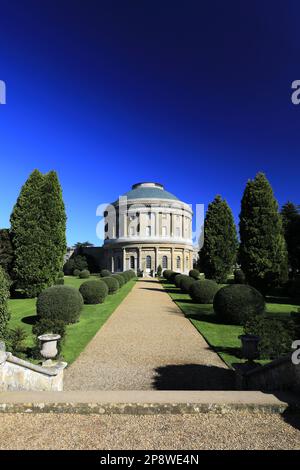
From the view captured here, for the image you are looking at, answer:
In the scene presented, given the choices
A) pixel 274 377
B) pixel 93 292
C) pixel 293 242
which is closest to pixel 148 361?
pixel 274 377

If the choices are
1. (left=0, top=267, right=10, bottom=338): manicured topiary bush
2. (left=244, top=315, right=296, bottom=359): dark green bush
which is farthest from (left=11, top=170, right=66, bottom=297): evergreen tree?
(left=244, top=315, right=296, bottom=359): dark green bush

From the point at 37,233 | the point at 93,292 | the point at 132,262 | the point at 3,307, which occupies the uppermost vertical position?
the point at 37,233

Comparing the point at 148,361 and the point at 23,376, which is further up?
the point at 23,376

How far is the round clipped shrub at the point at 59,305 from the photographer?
41.5 ft

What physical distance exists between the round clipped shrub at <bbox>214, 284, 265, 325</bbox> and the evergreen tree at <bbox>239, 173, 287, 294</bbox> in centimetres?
903

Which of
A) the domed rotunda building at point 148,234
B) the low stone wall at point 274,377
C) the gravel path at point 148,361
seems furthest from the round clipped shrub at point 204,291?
the domed rotunda building at point 148,234

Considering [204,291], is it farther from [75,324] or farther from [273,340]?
[273,340]

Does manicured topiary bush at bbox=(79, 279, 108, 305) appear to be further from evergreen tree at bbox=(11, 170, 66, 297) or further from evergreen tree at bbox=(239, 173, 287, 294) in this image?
evergreen tree at bbox=(239, 173, 287, 294)

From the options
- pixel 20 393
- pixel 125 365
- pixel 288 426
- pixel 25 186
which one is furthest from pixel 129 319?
pixel 25 186

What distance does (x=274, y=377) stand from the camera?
5.36 meters

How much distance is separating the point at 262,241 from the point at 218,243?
6196mm

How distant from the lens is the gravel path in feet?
23.0

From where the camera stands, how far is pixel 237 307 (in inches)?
512
